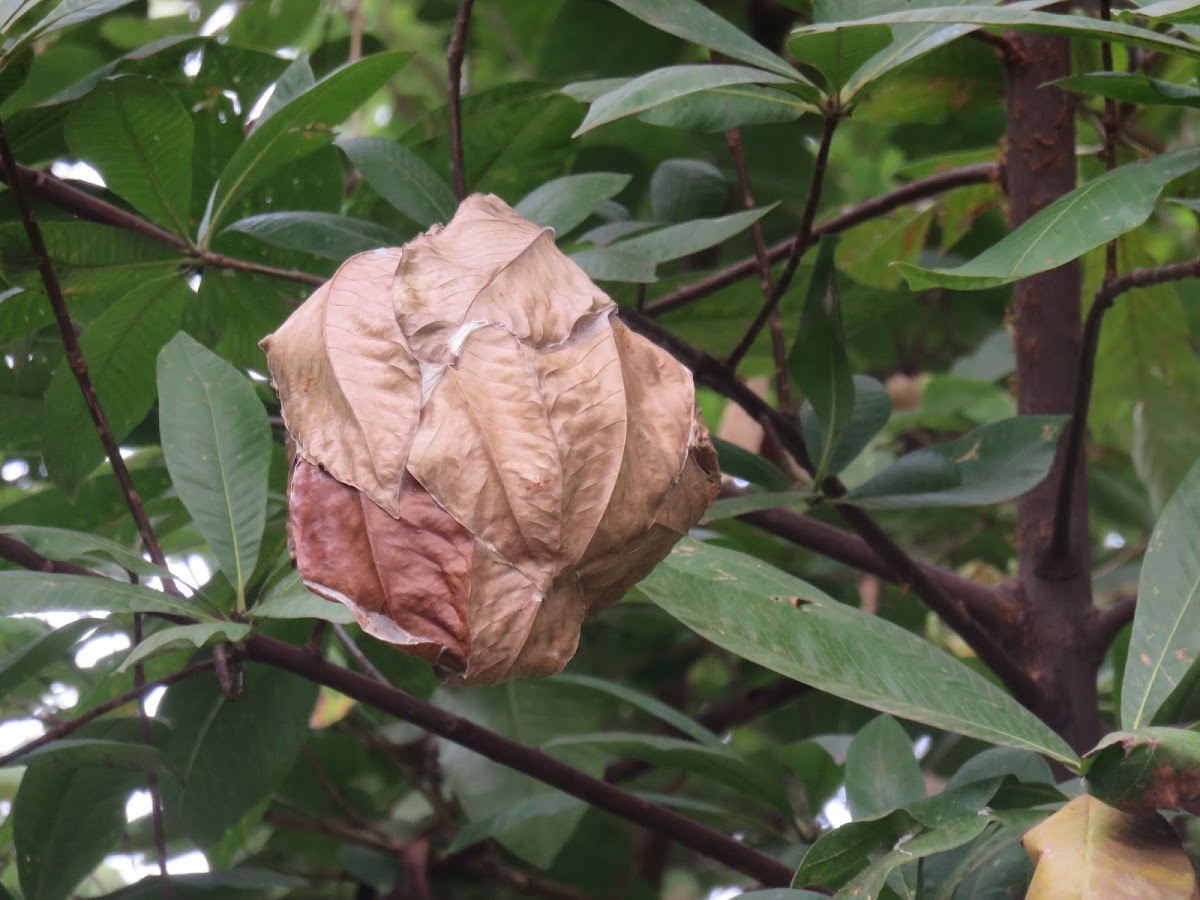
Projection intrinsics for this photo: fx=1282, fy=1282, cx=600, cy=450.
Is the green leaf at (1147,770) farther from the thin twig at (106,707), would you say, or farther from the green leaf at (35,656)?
the green leaf at (35,656)

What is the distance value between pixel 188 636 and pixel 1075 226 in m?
0.49

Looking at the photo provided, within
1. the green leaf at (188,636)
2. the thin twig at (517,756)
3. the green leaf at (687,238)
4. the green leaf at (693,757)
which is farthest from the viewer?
the green leaf at (693,757)

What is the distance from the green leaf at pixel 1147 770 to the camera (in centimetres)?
55

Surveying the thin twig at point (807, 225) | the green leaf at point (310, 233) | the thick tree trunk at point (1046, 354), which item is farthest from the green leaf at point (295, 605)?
the thick tree trunk at point (1046, 354)

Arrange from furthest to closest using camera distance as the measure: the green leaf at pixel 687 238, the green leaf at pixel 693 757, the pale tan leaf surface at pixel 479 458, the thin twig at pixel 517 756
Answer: the green leaf at pixel 693 757 → the green leaf at pixel 687 238 → the thin twig at pixel 517 756 → the pale tan leaf surface at pixel 479 458

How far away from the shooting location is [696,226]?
86 centimetres

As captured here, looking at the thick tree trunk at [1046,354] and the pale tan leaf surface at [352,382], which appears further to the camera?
Answer: the thick tree trunk at [1046,354]

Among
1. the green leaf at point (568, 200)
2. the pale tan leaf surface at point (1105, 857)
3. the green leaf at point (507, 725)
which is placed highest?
the green leaf at point (568, 200)

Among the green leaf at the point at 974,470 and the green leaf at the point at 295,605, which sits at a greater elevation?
the green leaf at the point at 295,605

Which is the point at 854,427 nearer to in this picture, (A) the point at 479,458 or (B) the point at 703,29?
(B) the point at 703,29

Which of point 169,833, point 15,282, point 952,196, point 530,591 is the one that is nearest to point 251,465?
point 15,282

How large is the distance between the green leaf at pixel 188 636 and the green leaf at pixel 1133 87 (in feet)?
1.70

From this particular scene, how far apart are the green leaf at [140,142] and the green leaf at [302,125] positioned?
0.10 feet

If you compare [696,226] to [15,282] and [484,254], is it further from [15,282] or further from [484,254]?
[15,282]
